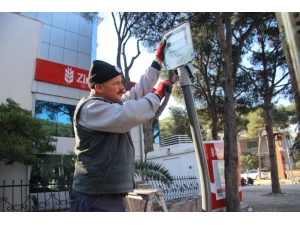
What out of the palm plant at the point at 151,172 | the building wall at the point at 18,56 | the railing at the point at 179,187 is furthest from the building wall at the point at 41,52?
the railing at the point at 179,187

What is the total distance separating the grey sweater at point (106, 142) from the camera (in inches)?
57.6

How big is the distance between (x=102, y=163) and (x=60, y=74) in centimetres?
949

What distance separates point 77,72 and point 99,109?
31.9 feet

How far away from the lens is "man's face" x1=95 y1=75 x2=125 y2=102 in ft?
5.60

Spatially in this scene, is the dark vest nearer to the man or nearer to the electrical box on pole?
the man

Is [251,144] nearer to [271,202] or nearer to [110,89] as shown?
[271,202]

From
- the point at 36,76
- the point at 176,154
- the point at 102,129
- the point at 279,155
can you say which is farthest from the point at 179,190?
the point at 279,155

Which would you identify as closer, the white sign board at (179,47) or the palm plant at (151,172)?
the white sign board at (179,47)

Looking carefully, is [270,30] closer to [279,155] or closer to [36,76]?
[36,76]

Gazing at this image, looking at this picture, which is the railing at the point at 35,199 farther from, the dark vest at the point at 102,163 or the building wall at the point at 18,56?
the dark vest at the point at 102,163

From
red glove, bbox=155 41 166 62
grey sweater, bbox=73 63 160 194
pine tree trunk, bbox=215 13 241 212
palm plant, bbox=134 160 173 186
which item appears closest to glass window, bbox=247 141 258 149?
pine tree trunk, bbox=215 13 241 212

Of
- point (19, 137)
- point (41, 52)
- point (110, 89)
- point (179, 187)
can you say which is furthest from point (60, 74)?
point (110, 89)

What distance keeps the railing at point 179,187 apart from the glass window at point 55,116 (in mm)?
5157

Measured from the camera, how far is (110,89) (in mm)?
1717
